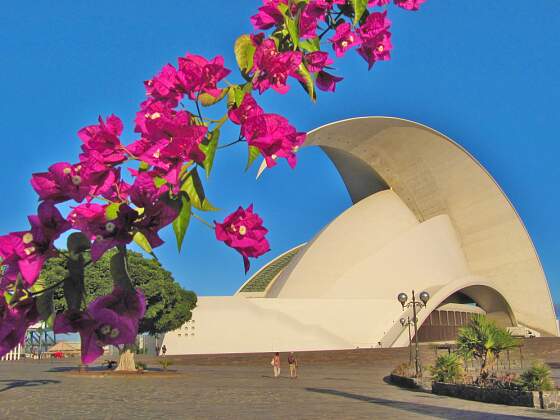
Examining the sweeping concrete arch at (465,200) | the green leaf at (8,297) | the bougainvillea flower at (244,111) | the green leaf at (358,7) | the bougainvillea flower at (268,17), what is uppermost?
the sweeping concrete arch at (465,200)

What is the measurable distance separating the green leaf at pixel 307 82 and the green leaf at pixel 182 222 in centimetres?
43

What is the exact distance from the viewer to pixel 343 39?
1.48 m

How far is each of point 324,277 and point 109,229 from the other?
3815 cm

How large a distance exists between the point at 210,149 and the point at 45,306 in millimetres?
392

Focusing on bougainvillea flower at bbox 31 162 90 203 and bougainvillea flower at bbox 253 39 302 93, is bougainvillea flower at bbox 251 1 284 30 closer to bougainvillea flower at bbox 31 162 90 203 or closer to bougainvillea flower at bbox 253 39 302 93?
bougainvillea flower at bbox 253 39 302 93

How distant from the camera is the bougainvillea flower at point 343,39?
4.79ft

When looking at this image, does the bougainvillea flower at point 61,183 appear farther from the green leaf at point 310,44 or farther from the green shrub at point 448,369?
the green shrub at point 448,369

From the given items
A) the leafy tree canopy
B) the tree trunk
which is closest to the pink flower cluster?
the leafy tree canopy

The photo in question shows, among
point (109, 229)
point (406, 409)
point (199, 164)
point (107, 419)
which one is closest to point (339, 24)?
point (199, 164)

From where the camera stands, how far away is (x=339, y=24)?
149cm

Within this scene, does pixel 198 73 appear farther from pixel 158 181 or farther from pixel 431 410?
pixel 431 410

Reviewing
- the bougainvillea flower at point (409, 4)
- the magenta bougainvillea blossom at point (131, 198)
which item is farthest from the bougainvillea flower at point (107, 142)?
the bougainvillea flower at point (409, 4)

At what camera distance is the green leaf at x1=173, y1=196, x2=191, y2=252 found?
3.42 feet

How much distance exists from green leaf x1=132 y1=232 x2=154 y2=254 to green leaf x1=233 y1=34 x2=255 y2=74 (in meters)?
0.39
